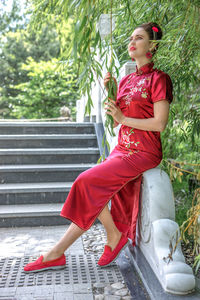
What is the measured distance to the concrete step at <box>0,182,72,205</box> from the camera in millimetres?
3986

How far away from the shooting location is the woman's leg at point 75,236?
2.57 m

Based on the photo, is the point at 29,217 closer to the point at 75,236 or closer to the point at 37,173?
the point at 37,173

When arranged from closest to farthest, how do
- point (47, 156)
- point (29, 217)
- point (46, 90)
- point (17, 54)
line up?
1. point (29, 217)
2. point (47, 156)
3. point (46, 90)
4. point (17, 54)

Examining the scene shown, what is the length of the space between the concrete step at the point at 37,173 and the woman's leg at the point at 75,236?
1834mm

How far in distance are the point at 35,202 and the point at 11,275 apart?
156cm

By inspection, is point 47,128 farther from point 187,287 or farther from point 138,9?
point 187,287

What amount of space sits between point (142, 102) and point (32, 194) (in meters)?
2.08

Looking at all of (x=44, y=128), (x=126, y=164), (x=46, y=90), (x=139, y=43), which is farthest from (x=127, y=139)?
(x=46, y=90)

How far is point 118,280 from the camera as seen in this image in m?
2.46

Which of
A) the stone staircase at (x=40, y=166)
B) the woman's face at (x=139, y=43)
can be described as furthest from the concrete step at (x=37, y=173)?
the woman's face at (x=139, y=43)

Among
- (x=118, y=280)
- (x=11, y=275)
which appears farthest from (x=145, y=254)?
(x=11, y=275)

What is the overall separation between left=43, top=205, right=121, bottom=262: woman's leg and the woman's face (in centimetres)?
113

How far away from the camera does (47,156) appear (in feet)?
15.3

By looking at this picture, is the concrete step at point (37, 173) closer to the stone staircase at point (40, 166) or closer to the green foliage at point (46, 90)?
the stone staircase at point (40, 166)
